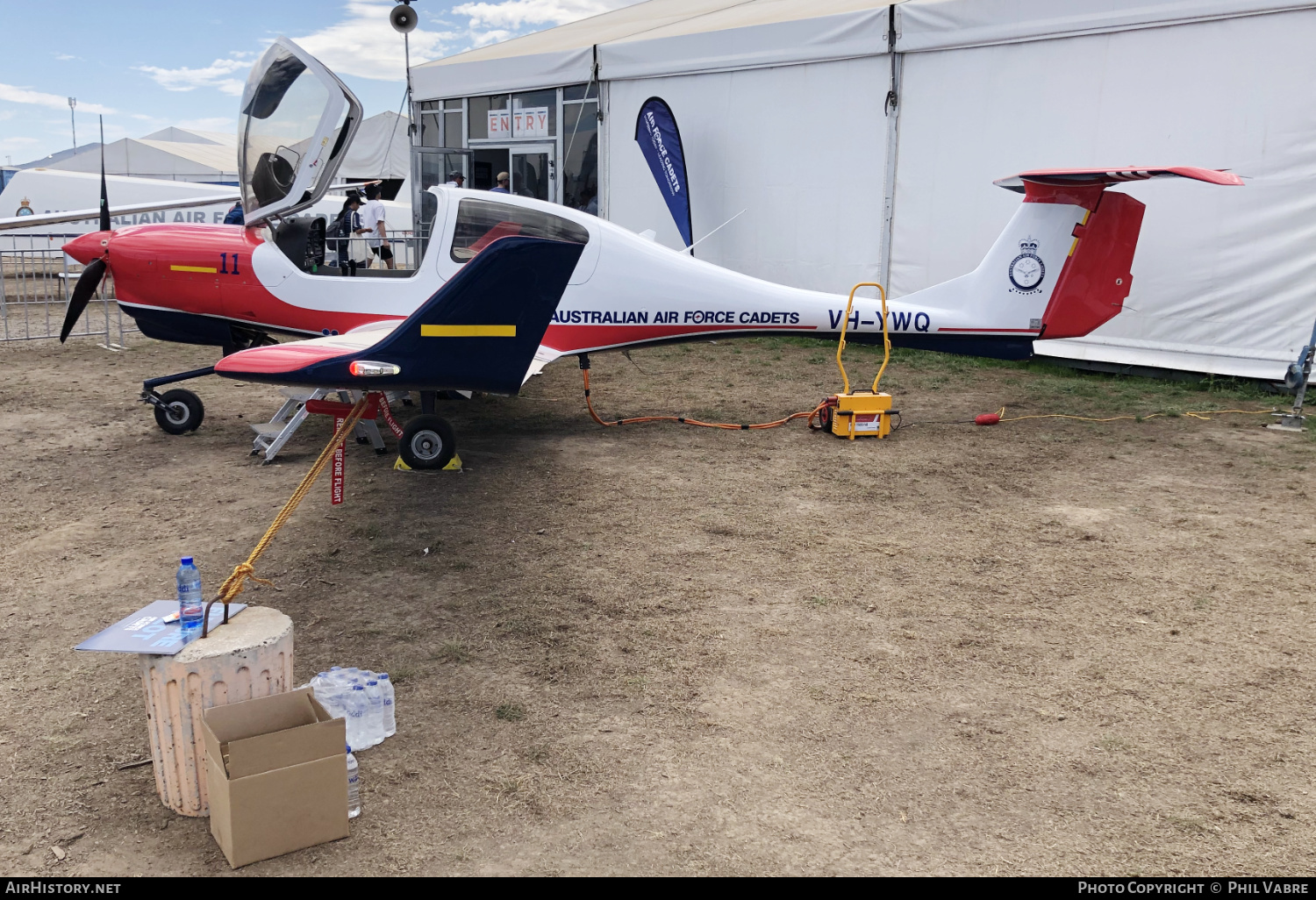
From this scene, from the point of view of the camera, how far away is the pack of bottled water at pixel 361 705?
3152mm

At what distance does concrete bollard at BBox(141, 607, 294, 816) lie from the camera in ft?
8.82

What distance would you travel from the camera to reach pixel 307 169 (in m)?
6.99

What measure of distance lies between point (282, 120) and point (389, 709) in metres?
5.36

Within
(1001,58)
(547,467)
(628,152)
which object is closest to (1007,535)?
(547,467)

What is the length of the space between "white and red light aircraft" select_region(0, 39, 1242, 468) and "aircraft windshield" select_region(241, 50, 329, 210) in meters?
0.01

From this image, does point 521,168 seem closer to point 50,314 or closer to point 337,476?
point 50,314

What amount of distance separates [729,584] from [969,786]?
1.84 meters

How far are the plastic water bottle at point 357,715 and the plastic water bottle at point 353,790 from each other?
29 cm

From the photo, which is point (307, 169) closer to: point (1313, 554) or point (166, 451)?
point (166, 451)

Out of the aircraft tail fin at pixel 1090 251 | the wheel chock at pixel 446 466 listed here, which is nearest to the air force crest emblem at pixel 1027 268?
the aircraft tail fin at pixel 1090 251

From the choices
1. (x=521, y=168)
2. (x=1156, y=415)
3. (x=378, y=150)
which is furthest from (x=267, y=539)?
(x=378, y=150)

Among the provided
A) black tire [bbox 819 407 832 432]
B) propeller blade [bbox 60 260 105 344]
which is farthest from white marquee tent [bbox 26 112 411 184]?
black tire [bbox 819 407 832 432]

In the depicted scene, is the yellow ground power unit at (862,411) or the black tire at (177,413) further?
the yellow ground power unit at (862,411)

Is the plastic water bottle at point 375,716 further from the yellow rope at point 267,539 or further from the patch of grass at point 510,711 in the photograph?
the yellow rope at point 267,539
